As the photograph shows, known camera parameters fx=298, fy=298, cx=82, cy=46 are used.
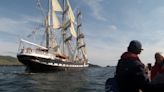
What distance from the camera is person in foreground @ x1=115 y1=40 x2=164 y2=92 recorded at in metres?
7.09

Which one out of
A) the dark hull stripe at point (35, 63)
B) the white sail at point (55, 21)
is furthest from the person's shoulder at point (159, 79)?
the white sail at point (55, 21)

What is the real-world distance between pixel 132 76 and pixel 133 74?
61 millimetres

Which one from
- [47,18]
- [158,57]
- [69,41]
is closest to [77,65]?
[69,41]

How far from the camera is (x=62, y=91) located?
26656mm

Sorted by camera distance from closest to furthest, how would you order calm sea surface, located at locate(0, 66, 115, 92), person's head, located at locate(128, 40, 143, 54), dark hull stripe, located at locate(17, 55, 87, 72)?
person's head, located at locate(128, 40, 143, 54) < calm sea surface, located at locate(0, 66, 115, 92) < dark hull stripe, located at locate(17, 55, 87, 72)

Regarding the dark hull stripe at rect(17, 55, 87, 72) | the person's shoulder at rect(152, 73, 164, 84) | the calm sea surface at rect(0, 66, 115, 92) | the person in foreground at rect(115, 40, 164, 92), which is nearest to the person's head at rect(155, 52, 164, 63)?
the person's shoulder at rect(152, 73, 164, 84)

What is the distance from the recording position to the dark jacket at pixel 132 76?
7086 millimetres

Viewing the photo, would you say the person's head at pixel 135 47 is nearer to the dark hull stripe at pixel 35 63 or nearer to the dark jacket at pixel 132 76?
the dark jacket at pixel 132 76

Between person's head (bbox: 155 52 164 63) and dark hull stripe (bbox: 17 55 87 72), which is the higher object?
dark hull stripe (bbox: 17 55 87 72)

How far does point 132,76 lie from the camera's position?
23.5 feet

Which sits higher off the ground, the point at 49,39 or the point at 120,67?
the point at 49,39

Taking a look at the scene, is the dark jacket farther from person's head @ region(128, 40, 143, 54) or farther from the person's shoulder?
the person's shoulder

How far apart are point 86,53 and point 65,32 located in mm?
29433

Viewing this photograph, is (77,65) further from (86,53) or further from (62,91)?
(62,91)
